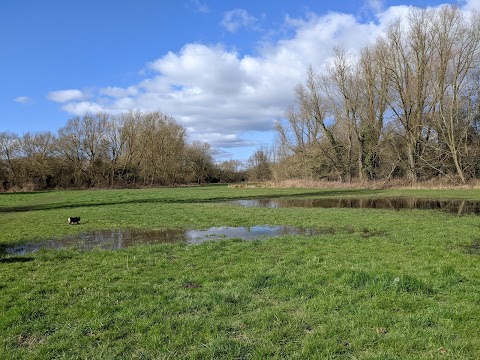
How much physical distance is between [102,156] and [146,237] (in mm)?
64037

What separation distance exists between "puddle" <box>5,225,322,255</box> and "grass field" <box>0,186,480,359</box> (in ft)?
5.41

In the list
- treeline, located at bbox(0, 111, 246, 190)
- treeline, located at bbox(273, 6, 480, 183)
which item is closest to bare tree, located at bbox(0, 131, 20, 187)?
treeline, located at bbox(0, 111, 246, 190)

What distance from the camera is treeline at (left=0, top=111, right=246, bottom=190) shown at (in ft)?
220

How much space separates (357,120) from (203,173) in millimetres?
40930

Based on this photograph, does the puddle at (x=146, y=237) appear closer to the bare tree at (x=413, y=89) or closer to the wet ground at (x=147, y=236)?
the wet ground at (x=147, y=236)

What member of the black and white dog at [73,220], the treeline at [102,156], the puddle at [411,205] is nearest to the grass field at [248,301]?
the black and white dog at [73,220]

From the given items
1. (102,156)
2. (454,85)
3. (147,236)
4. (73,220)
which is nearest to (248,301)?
(147,236)

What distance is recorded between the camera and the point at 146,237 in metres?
13.0

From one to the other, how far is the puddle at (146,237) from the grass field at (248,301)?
165 centimetres

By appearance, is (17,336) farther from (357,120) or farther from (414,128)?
(357,120)

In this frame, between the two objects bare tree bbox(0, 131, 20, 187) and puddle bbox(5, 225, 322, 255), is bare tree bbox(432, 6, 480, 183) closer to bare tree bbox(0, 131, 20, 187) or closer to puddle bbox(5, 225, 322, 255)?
puddle bbox(5, 225, 322, 255)

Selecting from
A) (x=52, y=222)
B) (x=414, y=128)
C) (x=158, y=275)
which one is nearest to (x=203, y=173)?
(x=414, y=128)

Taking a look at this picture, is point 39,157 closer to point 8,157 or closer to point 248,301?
point 8,157

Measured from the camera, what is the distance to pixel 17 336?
4.58 metres
